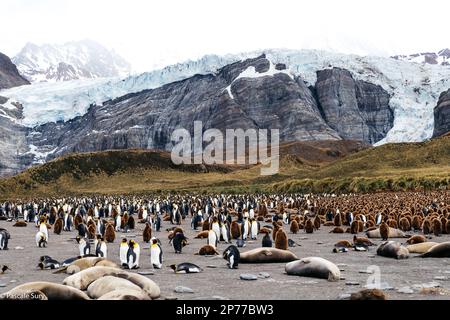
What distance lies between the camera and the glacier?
14400 cm

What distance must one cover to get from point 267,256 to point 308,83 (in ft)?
480

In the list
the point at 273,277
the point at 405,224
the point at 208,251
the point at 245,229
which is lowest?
the point at 273,277

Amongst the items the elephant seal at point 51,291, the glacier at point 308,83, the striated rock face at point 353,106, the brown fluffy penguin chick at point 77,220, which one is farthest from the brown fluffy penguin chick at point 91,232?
the striated rock face at point 353,106

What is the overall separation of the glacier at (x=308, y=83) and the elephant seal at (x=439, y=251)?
12689cm

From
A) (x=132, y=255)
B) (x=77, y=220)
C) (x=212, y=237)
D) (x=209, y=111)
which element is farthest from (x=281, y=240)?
(x=209, y=111)

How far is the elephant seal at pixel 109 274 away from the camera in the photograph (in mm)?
8984

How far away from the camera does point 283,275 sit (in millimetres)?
11523

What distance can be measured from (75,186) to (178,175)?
20.5m

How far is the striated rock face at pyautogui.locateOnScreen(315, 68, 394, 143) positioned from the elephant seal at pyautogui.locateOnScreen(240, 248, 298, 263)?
13737cm

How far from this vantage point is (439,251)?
13.7 meters

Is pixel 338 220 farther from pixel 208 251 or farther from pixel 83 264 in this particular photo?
pixel 83 264

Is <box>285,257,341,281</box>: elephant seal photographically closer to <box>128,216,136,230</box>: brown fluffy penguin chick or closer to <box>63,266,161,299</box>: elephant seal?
<box>63,266,161,299</box>: elephant seal

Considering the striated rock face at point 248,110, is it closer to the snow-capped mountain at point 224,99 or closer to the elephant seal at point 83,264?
the snow-capped mountain at point 224,99

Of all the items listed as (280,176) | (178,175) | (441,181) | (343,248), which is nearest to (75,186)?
(178,175)
